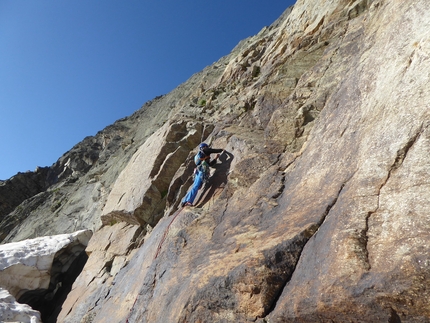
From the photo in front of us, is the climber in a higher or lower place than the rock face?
higher

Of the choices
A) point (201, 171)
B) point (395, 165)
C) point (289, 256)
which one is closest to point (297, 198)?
point (289, 256)

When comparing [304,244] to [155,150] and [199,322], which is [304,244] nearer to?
[199,322]

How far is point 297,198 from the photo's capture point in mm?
6879

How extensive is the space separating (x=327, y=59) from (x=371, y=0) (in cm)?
263

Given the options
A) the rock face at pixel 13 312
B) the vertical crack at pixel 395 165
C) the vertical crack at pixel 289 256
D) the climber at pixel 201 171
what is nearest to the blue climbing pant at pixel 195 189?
the climber at pixel 201 171

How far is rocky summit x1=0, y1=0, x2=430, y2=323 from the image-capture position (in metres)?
4.57

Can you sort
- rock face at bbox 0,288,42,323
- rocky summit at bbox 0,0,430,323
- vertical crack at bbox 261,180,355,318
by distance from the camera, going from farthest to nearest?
rock face at bbox 0,288,42,323 < vertical crack at bbox 261,180,355,318 < rocky summit at bbox 0,0,430,323

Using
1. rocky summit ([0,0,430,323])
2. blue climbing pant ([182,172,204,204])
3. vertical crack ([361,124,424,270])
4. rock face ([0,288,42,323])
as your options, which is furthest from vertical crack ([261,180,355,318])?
rock face ([0,288,42,323])

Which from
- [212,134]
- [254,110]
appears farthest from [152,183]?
[254,110]

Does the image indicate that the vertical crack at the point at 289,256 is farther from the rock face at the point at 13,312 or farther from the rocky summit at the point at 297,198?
the rock face at the point at 13,312

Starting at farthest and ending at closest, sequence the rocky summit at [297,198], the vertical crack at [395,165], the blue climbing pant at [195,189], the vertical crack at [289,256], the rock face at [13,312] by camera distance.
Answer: the rock face at [13,312] → the blue climbing pant at [195,189] → the vertical crack at [289,256] → the vertical crack at [395,165] → the rocky summit at [297,198]

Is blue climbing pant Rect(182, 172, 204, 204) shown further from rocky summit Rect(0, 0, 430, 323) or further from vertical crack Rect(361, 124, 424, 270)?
vertical crack Rect(361, 124, 424, 270)

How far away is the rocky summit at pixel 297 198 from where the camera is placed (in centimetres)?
457

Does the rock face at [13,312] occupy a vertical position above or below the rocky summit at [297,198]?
below
